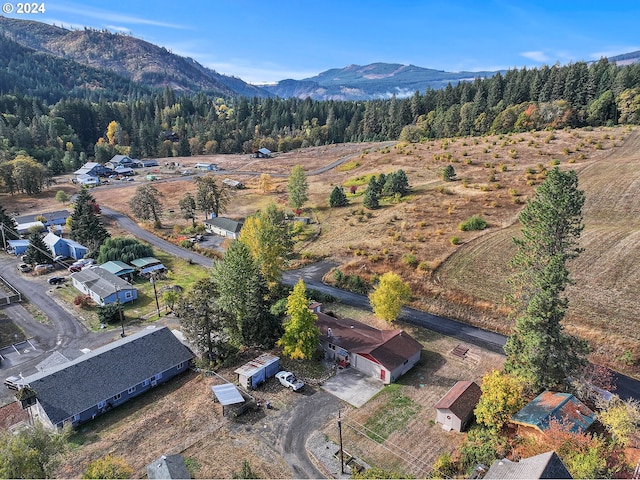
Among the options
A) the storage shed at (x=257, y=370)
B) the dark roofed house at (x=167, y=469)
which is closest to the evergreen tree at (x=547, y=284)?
the storage shed at (x=257, y=370)

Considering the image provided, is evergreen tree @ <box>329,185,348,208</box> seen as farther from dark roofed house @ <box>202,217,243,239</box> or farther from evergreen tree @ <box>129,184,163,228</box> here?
evergreen tree @ <box>129,184,163,228</box>

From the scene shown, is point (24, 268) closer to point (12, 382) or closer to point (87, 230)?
point (87, 230)

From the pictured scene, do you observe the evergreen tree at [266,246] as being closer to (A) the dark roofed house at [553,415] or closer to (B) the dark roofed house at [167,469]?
(B) the dark roofed house at [167,469]

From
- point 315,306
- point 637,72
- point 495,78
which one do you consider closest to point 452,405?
point 315,306

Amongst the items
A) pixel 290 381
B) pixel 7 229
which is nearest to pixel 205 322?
pixel 290 381

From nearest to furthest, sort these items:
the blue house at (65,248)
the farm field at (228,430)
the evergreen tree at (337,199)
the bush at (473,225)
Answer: the farm field at (228,430) → the bush at (473,225) → the blue house at (65,248) → the evergreen tree at (337,199)

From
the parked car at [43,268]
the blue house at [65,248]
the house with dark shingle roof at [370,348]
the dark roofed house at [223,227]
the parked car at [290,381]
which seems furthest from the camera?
the dark roofed house at [223,227]

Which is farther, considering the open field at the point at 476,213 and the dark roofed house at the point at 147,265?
the dark roofed house at the point at 147,265

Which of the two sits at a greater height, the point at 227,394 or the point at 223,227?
the point at 223,227
